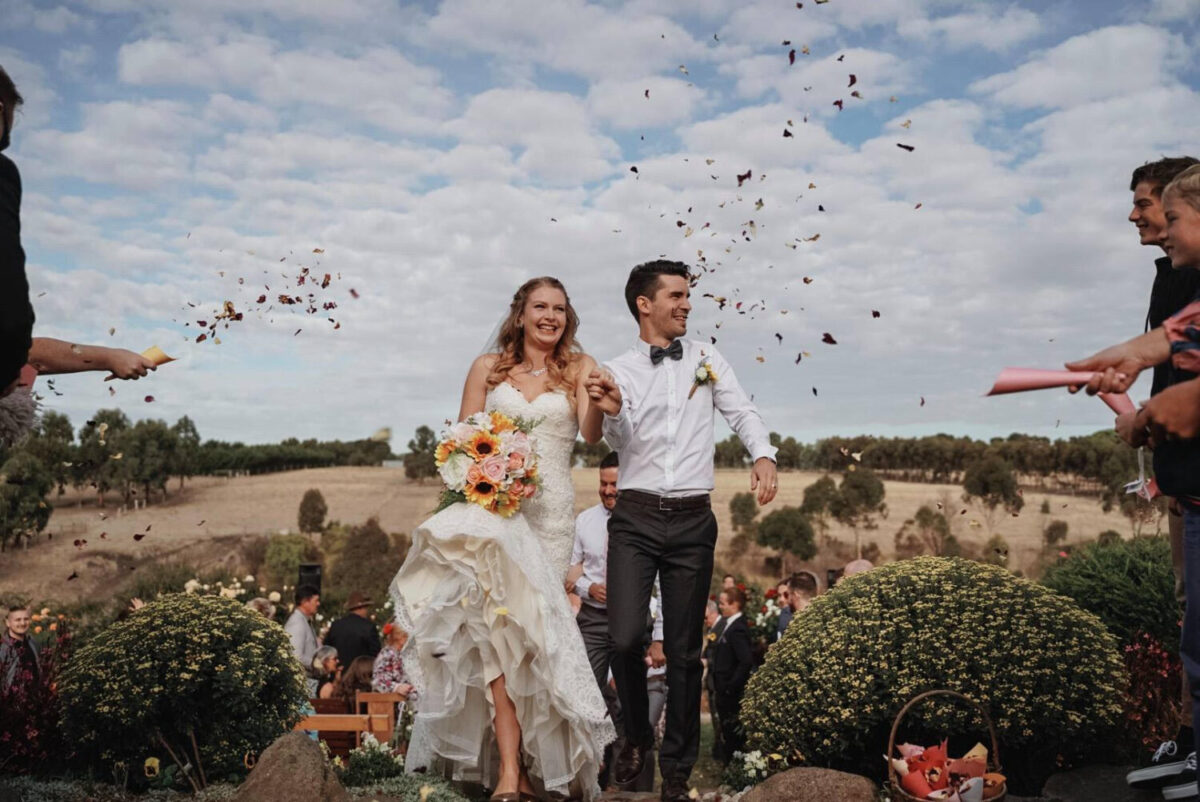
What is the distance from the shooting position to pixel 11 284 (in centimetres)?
341

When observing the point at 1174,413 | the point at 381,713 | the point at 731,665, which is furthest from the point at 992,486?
the point at 1174,413

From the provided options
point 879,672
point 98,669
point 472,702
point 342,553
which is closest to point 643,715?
point 472,702

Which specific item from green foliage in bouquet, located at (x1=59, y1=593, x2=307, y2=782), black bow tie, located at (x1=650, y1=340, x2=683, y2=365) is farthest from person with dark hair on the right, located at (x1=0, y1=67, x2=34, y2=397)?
green foliage in bouquet, located at (x1=59, y1=593, x2=307, y2=782)

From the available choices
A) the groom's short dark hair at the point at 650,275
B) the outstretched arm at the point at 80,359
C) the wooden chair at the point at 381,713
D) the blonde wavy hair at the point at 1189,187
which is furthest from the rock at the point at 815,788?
the wooden chair at the point at 381,713

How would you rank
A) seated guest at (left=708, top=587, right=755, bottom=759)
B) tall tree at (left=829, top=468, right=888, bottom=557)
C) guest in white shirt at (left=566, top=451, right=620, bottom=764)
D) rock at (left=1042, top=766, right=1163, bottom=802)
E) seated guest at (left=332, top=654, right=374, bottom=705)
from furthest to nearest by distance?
tall tree at (left=829, top=468, right=888, bottom=557)
seated guest at (left=332, top=654, right=374, bottom=705)
seated guest at (left=708, top=587, right=755, bottom=759)
guest in white shirt at (left=566, top=451, right=620, bottom=764)
rock at (left=1042, top=766, right=1163, bottom=802)

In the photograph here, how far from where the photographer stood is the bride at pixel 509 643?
5980 millimetres

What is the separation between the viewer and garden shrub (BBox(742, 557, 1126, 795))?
6.55m

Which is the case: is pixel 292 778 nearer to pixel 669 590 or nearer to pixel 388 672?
pixel 669 590

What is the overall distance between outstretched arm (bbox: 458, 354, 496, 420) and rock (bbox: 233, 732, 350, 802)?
2.33m

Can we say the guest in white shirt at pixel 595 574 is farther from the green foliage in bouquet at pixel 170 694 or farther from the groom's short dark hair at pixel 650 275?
the green foliage in bouquet at pixel 170 694

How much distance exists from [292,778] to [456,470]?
6.91 ft

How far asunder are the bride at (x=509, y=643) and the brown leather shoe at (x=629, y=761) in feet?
0.41

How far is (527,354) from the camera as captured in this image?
6859 millimetres

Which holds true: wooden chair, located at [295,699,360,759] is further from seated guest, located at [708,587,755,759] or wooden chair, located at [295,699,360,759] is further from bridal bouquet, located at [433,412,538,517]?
seated guest, located at [708,587,755,759]
